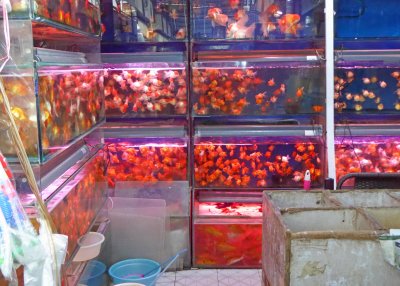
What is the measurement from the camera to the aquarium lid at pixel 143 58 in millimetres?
3723

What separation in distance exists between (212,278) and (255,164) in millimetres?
919

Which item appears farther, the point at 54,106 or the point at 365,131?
the point at 365,131

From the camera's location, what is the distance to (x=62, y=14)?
2.23 metres

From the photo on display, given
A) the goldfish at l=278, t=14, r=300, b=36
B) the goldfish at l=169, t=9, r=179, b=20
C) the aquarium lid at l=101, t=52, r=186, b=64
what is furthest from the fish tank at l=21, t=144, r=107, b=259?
the goldfish at l=278, t=14, r=300, b=36

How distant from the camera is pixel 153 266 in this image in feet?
11.1

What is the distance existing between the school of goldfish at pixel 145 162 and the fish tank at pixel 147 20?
0.83m

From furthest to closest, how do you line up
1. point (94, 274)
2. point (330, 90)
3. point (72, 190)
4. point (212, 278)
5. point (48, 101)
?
point (212, 278), point (330, 90), point (94, 274), point (72, 190), point (48, 101)

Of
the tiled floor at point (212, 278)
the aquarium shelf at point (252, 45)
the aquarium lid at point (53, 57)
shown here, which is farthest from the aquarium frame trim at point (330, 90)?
the aquarium lid at point (53, 57)

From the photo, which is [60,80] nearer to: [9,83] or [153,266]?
[9,83]

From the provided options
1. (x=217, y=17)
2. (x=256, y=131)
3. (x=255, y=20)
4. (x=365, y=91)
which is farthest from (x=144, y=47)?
(x=365, y=91)

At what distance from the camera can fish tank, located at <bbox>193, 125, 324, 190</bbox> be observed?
3723mm

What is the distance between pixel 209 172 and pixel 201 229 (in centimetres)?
44

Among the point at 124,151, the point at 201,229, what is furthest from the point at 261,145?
the point at 124,151

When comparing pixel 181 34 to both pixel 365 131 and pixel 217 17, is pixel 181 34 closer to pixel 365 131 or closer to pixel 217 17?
pixel 217 17
